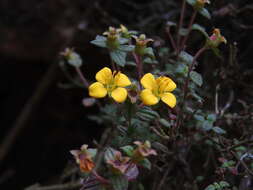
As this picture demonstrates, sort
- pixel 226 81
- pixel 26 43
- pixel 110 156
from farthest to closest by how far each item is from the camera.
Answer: pixel 26 43 < pixel 226 81 < pixel 110 156

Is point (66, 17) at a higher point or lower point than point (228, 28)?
higher

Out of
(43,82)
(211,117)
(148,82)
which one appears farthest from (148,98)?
(43,82)

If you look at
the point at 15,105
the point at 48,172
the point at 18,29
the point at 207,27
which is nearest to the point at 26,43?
the point at 18,29

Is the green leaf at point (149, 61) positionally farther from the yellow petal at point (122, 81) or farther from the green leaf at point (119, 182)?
the green leaf at point (119, 182)

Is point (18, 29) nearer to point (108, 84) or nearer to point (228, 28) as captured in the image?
point (228, 28)

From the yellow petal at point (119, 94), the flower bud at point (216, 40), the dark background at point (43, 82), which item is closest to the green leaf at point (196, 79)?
the flower bud at point (216, 40)
